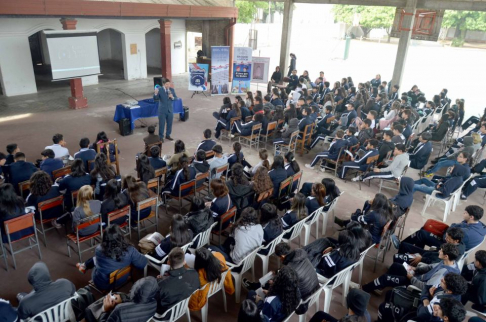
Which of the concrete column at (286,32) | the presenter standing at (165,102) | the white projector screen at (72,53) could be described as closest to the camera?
the presenter standing at (165,102)

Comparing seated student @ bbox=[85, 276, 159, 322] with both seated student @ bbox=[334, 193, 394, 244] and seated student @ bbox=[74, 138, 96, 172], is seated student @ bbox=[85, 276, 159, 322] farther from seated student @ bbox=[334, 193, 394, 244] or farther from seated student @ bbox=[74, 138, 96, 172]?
seated student @ bbox=[74, 138, 96, 172]

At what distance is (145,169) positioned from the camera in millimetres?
6188

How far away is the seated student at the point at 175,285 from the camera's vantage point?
11.8ft

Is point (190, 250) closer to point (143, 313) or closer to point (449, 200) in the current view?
point (143, 313)

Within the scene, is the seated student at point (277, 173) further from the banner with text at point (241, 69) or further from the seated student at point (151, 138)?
the banner with text at point (241, 69)

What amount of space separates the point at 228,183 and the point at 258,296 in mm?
2216

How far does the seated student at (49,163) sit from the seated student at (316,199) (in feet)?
14.5

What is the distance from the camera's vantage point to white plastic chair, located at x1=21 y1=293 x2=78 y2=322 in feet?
11.4

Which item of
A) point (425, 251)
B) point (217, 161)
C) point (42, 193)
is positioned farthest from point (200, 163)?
point (425, 251)

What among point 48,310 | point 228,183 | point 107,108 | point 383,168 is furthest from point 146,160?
point 107,108

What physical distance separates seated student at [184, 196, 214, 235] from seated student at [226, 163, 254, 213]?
891mm

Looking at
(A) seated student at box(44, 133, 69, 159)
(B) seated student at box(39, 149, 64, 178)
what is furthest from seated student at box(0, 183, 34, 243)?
(A) seated student at box(44, 133, 69, 159)

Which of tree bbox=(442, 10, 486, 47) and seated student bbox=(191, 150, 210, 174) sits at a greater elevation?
tree bbox=(442, 10, 486, 47)

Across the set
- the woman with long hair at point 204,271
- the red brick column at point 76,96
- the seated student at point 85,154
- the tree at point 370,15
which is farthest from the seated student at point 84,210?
the tree at point 370,15
